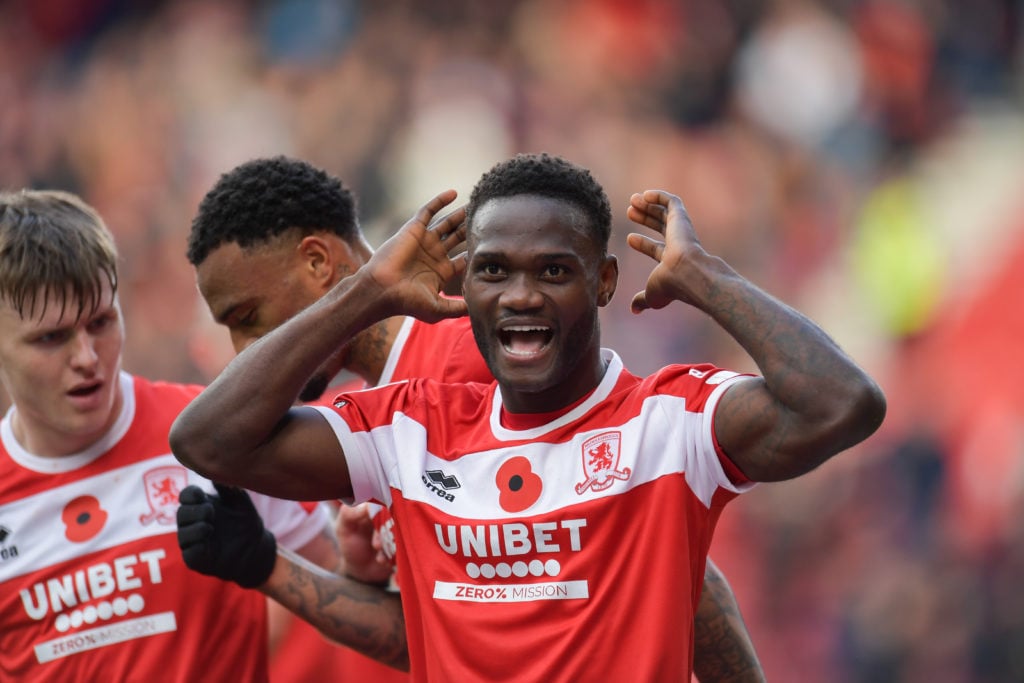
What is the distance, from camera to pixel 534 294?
9.07ft

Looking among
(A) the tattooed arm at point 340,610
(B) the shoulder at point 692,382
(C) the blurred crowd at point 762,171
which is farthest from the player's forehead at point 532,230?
(C) the blurred crowd at point 762,171

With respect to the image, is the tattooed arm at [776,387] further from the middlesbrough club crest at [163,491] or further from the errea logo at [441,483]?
the middlesbrough club crest at [163,491]

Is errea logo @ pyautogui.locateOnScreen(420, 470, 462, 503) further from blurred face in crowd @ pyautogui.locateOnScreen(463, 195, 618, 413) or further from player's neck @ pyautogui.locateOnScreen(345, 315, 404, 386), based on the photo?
player's neck @ pyautogui.locateOnScreen(345, 315, 404, 386)

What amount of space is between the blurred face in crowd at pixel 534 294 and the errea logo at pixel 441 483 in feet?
0.77

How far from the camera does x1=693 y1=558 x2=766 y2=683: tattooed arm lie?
11.2 feet

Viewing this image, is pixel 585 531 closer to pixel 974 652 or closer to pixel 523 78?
pixel 974 652

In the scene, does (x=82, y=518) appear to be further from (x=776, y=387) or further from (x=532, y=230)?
(x=776, y=387)

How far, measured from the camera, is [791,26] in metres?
7.73

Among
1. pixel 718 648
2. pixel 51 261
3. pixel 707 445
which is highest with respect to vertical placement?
pixel 51 261

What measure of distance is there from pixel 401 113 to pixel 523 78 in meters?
0.83

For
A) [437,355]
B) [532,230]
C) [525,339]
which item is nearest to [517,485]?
[525,339]

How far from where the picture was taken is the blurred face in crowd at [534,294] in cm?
278

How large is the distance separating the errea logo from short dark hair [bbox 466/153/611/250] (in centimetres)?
57

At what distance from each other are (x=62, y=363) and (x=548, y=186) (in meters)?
1.54
